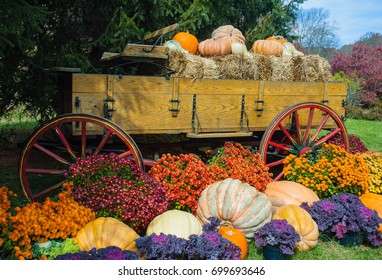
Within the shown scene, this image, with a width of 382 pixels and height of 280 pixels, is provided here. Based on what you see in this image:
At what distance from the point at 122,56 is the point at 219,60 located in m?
1.26

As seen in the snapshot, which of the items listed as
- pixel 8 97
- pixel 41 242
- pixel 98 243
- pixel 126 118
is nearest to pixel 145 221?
pixel 98 243

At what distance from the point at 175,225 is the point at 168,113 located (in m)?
1.37

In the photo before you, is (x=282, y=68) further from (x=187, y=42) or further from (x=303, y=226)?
(x=303, y=226)

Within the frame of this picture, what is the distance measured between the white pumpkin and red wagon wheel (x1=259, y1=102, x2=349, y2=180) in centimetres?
161

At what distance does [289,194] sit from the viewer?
407cm

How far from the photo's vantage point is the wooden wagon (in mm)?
3908

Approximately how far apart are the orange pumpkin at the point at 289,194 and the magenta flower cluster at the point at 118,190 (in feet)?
3.52

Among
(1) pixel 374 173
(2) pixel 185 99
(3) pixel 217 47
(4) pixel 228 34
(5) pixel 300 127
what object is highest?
(4) pixel 228 34

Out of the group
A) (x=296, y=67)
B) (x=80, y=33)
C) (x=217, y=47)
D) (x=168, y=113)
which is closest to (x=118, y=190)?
(x=168, y=113)

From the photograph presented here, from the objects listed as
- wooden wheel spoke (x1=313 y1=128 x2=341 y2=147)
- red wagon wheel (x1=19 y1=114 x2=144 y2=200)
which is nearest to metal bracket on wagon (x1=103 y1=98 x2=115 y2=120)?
red wagon wheel (x1=19 y1=114 x2=144 y2=200)

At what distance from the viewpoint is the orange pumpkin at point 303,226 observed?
3.40m

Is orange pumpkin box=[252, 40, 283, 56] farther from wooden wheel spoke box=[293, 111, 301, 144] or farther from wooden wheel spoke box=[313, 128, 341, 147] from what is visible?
wooden wheel spoke box=[313, 128, 341, 147]

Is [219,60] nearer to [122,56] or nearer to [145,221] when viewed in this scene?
[122,56]

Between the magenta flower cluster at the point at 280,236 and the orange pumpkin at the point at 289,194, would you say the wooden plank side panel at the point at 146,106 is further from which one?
the magenta flower cluster at the point at 280,236
